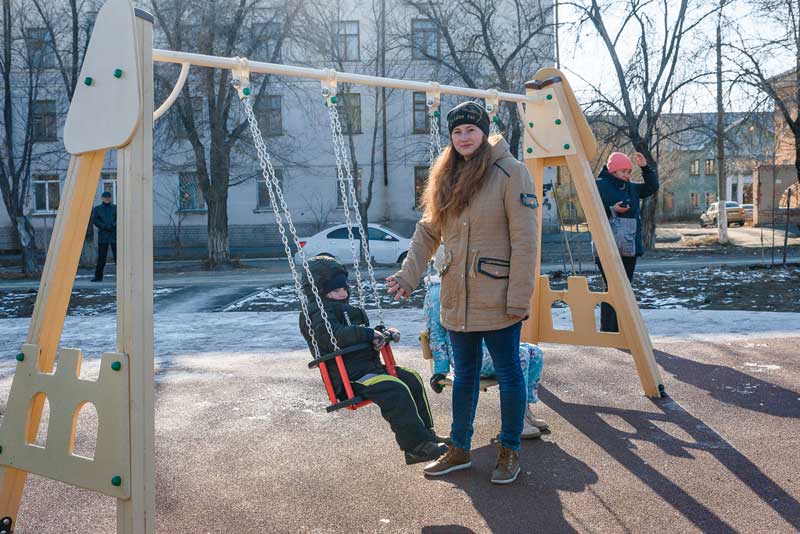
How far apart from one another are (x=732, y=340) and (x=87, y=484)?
5893mm

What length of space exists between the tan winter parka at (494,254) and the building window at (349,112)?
1925 cm

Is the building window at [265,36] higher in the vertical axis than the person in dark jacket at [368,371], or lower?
higher

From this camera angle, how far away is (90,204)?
3.22m

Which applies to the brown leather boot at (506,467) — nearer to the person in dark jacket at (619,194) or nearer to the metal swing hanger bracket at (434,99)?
the metal swing hanger bracket at (434,99)

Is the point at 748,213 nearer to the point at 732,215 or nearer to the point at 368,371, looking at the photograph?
the point at 732,215

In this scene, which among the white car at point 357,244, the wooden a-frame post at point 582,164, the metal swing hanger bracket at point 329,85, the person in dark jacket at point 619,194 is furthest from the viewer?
the white car at point 357,244

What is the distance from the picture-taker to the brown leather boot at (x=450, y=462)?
3717 millimetres

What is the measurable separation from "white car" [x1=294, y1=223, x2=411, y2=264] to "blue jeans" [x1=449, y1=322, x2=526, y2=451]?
1570cm

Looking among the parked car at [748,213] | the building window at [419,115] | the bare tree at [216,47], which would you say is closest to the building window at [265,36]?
the bare tree at [216,47]

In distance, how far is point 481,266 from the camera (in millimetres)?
3455

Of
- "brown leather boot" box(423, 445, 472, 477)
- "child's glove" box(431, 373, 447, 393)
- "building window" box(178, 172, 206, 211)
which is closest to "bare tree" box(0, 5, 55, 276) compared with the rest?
"building window" box(178, 172, 206, 211)

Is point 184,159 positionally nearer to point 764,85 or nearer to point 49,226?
point 49,226

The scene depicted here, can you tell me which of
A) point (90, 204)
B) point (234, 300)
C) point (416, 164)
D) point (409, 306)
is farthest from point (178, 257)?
point (90, 204)

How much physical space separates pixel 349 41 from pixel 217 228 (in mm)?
11038
